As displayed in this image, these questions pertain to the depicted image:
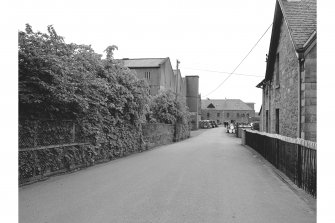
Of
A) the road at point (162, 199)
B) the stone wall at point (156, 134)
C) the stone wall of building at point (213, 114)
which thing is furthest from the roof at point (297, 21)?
the stone wall of building at point (213, 114)

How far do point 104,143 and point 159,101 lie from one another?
48.4ft

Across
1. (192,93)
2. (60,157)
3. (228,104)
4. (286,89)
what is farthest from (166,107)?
(228,104)

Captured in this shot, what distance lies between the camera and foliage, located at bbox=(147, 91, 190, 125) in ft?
83.3

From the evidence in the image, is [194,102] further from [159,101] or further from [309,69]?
[309,69]

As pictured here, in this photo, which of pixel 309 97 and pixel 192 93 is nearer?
pixel 309 97

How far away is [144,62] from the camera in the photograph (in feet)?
140

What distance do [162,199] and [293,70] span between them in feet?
27.4

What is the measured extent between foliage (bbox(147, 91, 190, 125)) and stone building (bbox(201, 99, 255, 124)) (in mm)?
76688

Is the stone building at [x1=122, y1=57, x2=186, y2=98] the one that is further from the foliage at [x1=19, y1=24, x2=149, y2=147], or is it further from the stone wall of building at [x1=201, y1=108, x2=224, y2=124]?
the stone wall of building at [x1=201, y1=108, x2=224, y2=124]

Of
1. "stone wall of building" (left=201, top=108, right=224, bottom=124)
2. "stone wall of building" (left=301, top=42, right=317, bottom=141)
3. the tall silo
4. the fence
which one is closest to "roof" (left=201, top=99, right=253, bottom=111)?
"stone wall of building" (left=201, top=108, right=224, bottom=124)

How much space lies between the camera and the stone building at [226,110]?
102m

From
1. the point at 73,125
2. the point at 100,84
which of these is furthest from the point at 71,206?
the point at 100,84

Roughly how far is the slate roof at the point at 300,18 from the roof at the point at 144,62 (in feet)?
94.7

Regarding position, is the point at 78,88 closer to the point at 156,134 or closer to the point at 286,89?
the point at 286,89
